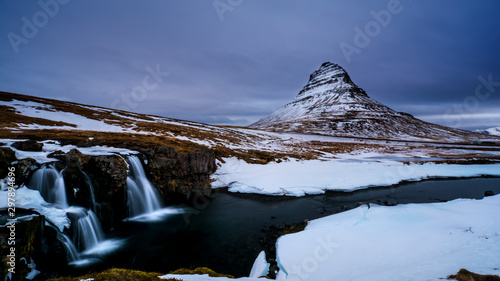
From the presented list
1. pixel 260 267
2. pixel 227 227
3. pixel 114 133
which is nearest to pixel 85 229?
pixel 227 227

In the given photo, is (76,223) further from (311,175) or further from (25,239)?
(311,175)

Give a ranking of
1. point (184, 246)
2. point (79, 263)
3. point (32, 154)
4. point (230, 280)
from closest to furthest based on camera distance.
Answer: point (230, 280)
point (79, 263)
point (184, 246)
point (32, 154)

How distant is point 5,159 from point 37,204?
3.75m

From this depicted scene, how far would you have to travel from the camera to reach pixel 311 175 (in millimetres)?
28969

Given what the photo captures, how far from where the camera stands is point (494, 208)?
13062mm

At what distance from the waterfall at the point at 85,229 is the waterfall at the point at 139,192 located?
398 centimetres

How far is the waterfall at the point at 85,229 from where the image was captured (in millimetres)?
12156

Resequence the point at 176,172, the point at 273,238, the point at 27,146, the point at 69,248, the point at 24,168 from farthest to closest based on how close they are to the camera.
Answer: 1. the point at 176,172
2. the point at 27,146
3. the point at 273,238
4. the point at 24,168
5. the point at 69,248

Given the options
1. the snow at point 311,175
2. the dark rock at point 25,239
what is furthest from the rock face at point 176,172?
the dark rock at point 25,239

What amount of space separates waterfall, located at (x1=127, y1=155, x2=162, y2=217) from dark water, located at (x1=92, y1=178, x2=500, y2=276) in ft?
6.64

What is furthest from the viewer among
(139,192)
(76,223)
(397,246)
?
(139,192)

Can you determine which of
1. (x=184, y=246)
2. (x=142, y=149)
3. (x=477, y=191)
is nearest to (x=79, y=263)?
(x=184, y=246)

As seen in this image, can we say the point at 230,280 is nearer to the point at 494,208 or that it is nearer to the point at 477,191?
the point at 494,208

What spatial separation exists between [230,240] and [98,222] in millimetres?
9009
